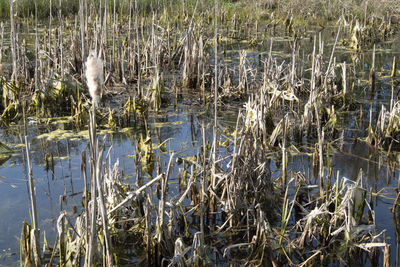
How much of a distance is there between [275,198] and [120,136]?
95.1 inches

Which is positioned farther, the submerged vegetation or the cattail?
the submerged vegetation

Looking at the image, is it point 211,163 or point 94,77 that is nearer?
point 94,77

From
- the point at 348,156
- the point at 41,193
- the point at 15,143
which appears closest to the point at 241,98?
the point at 348,156

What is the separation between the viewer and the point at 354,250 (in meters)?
3.28

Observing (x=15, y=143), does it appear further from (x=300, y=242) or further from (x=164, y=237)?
(x=300, y=242)

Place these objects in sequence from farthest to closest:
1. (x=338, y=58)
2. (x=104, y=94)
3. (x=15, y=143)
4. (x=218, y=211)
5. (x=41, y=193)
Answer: (x=338, y=58), (x=104, y=94), (x=15, y=143), (x=41, y=193), (x=218, y=211)

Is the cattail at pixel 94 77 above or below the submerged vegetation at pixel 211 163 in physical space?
above

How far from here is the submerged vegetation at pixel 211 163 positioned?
2934 mm

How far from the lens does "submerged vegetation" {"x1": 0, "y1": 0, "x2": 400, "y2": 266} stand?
2.93 m

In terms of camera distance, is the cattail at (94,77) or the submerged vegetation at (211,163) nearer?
the cattail at (94,77)

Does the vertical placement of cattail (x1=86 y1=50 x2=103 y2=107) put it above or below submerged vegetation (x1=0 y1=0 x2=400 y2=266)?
above

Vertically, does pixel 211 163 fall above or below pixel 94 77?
below

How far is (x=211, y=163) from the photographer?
385 centimetres

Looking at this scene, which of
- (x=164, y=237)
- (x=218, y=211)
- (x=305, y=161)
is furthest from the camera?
(x=305, y=161)
